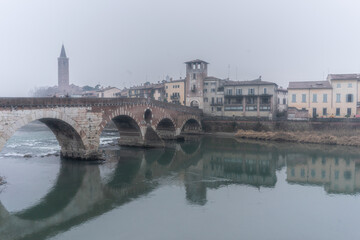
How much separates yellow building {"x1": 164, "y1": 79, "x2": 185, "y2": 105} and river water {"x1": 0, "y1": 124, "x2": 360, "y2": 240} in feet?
99.0

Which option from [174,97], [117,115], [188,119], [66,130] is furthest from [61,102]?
[174,97]

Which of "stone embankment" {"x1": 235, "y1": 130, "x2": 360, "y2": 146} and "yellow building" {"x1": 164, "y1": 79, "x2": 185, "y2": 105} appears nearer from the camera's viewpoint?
"stone embankment" {"x1": 235, "y1": 130, "x2": 360, "y2": 146}

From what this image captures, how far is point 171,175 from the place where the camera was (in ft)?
85.7

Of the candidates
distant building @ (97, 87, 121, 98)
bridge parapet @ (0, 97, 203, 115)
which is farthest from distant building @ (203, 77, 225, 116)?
distant building @ (97, 87, 121, 98)

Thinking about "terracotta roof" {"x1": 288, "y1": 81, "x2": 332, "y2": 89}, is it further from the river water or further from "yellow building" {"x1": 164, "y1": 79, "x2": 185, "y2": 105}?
"yellow building" {"x1": 164, "y1": 79, "x2": 185, "y2": 105}

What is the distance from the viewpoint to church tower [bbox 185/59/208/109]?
Result: 2325 inches

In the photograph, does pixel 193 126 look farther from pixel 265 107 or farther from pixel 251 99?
pixel 265 107

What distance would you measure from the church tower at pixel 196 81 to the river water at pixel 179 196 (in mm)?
26519

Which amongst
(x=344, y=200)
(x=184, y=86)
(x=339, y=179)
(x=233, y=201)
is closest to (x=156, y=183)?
(x=233, y=201)

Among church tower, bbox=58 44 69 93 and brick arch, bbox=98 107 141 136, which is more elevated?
church tower, bbox=58 44 69 93

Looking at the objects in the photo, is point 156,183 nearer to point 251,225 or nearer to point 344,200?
point 251,225

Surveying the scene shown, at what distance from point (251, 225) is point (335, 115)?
40385 mm

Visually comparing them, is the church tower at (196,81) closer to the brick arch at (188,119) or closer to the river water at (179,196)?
the brick arch at (188,119)

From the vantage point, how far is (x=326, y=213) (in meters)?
17.7
